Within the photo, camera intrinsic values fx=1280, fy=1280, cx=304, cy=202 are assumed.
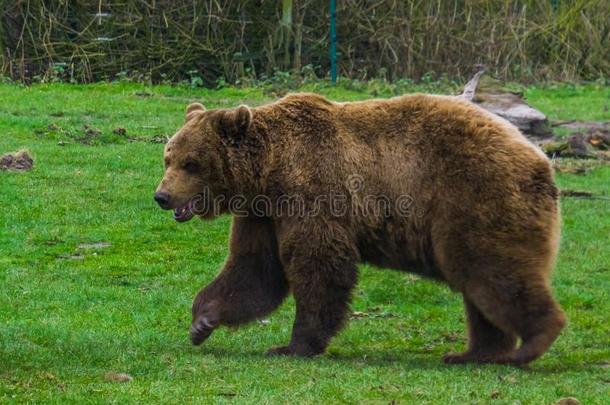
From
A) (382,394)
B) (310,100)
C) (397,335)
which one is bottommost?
(397,335)

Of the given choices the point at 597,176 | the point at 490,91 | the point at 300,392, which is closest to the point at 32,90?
the point at 490,91

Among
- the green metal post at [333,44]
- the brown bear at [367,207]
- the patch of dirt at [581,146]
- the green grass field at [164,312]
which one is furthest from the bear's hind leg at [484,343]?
the green metal post at [333,44]

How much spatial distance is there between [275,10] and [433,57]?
3246 millimetres

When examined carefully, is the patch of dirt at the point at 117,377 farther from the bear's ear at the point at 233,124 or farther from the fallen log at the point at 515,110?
the fallen log at the point at 515,110

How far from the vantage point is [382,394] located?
725 centimetres

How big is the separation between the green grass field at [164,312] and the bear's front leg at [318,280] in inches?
9.2

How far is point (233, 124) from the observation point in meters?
8.95

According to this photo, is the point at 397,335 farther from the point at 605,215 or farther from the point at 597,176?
the point at 597,176

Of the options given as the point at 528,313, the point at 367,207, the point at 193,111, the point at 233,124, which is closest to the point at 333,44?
the point at 193,111

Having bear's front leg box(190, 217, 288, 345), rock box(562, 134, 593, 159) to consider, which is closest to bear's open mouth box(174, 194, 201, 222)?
bear's front leg box(190, 217, 288, 345)

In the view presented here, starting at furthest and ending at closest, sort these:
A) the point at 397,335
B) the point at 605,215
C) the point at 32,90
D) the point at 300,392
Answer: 1. the point at 32,90
2. the point at 605,215
3. the point at 397,335
4. the point at 300,392

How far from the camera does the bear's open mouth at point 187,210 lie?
903cm

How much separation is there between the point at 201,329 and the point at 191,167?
3.73 ft

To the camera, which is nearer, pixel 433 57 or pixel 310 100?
pixel 310 100
